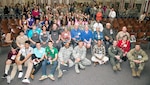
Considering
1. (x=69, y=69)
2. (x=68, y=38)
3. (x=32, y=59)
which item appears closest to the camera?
(x=32, y=59)

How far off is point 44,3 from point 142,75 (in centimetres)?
1085

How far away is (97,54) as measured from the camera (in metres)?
5.96

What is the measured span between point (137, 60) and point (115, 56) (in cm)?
67

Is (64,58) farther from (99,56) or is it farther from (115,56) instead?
(115,56)

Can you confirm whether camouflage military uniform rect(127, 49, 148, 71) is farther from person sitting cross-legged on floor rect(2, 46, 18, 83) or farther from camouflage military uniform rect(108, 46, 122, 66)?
person sitting cross-legged on floor rect(2, 46, 18, 83)

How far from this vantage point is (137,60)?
A: 5465 mm

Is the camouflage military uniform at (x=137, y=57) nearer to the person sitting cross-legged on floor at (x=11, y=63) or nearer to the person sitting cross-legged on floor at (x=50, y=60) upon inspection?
the person sitting cross-legged on floor at (x=50, y=60)

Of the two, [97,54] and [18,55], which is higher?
[18,55]

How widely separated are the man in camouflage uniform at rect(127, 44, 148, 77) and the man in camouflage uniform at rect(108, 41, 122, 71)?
367mm

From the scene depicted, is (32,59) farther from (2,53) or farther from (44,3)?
(44,3)

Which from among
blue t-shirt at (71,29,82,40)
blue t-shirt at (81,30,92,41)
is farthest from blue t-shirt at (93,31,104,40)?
blue t-shirt at (71,29,82,40)

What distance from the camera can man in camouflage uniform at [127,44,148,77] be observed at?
538cm

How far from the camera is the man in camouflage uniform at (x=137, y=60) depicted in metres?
5.38

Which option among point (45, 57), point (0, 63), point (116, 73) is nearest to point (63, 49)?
point (45, 57)
